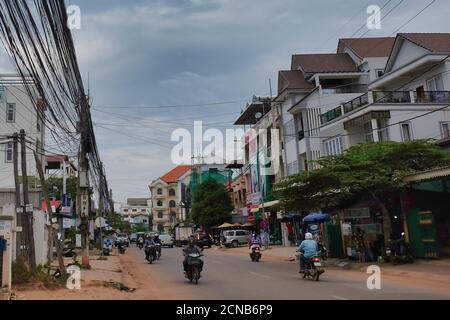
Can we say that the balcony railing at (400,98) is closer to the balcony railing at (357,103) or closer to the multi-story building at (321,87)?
the balcony railing at (357,103)

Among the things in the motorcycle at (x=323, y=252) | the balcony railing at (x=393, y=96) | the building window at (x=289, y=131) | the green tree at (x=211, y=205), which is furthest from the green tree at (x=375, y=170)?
the green tree at (x=211, y=205)

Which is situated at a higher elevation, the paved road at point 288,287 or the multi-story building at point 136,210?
the multi-story building at point 136,210

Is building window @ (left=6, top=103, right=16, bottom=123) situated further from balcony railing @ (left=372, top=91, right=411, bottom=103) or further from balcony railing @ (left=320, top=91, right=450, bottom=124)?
balcony railing @ (left=372, top=91, right=411, bottom=103)

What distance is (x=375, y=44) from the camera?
4241 centimetres

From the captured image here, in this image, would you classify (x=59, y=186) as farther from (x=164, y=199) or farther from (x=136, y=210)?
(x=136, y=210)

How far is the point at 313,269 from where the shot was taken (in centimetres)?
1577

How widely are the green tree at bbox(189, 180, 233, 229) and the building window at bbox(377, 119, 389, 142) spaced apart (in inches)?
1172

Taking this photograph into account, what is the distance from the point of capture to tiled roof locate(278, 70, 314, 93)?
41531mm

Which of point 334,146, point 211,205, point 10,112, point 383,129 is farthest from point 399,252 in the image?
point 211,205

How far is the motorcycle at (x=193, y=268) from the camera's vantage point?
51.6 feet

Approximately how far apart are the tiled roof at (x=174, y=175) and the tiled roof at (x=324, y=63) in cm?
8571

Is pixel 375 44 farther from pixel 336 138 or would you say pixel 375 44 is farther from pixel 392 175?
pixel 392 175
